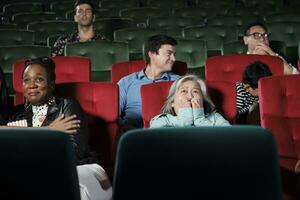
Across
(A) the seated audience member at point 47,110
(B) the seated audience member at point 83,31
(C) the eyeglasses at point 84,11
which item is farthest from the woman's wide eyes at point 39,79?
(C) the eyeglasses at point 84,11

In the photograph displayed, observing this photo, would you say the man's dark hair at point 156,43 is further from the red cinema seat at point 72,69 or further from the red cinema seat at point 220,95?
the red cinema seat at point 220,95

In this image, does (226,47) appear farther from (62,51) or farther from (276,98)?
(276,98)

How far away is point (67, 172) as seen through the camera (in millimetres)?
1480

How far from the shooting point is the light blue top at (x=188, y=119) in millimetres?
2768

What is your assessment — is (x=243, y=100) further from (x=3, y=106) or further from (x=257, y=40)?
(x=3, y=106)

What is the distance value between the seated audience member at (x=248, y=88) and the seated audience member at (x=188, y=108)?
21.3 inches

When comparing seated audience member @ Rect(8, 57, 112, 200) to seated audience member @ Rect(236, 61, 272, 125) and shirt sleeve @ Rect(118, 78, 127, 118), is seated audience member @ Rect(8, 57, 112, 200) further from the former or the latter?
seated audience member @ Rect(236, 61, 272, 125)

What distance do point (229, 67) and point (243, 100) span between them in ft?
0.95

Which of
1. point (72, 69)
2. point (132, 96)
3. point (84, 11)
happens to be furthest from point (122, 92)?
point (84, 11)

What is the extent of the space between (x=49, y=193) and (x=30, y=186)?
0.14 ft

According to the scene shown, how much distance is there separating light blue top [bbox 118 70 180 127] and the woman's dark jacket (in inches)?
29.2

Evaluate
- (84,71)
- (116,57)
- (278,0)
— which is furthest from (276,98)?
(278,0)

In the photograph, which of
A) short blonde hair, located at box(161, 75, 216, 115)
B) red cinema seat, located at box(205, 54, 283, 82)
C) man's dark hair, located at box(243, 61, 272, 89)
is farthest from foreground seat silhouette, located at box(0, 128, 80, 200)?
red cinema seat, located at box(205, 54, 283, 82)

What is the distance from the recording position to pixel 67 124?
2.65 m
